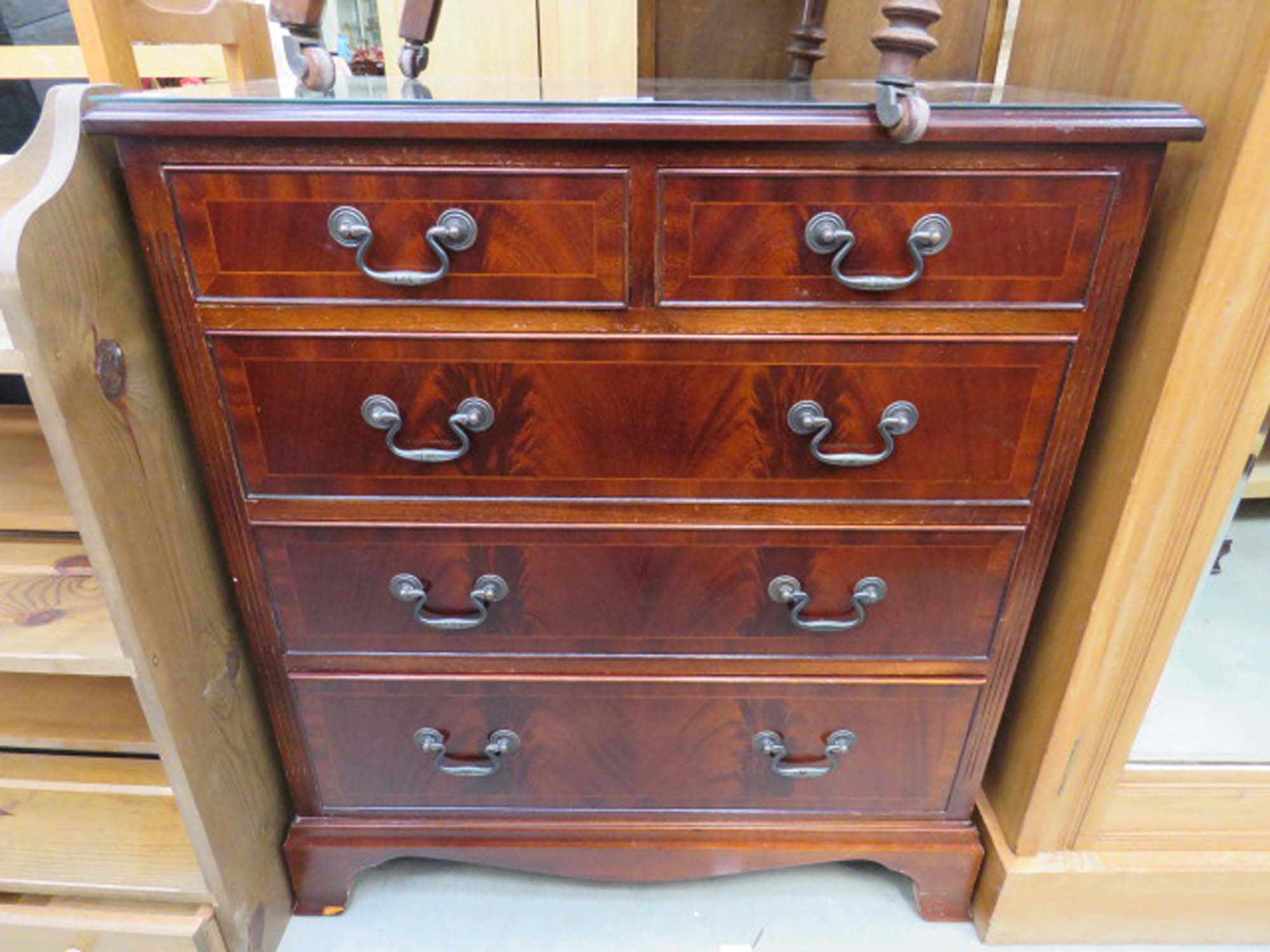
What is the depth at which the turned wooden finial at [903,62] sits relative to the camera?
569 mm

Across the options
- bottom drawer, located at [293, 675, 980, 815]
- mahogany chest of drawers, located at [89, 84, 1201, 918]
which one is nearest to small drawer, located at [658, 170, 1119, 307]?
mahogany chest of drawers, located at [89, 84, 1201, 918]

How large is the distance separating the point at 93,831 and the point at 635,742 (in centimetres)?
62

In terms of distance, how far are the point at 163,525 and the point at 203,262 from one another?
0.26 metres

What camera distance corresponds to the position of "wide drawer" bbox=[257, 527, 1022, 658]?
0.77 metres

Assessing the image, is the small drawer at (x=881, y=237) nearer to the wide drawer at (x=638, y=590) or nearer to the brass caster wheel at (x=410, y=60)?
the wide drawer at (x=638, y=590)

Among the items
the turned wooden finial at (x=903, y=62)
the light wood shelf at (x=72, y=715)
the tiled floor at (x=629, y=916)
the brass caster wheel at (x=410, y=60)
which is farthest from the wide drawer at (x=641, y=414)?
the tiled floor at (x=629, y=916)

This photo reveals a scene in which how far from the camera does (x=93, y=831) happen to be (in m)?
0.87

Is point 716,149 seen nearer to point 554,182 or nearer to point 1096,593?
point 554,182

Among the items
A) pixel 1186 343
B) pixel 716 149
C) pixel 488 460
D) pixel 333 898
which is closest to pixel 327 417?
pixel 488 460

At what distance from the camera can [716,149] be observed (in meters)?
0.61

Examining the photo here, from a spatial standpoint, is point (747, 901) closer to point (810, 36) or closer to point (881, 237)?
point (881, 237)

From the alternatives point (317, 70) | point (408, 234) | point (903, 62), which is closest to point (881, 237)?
point (903, 62)

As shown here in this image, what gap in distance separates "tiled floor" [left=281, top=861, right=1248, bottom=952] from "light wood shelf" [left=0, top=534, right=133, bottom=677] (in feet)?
1.52

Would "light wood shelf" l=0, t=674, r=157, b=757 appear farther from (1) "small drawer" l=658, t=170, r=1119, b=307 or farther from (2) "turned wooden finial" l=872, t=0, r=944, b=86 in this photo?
(2) "turned wooden finial" l=872, t=0, r=944, b=86
